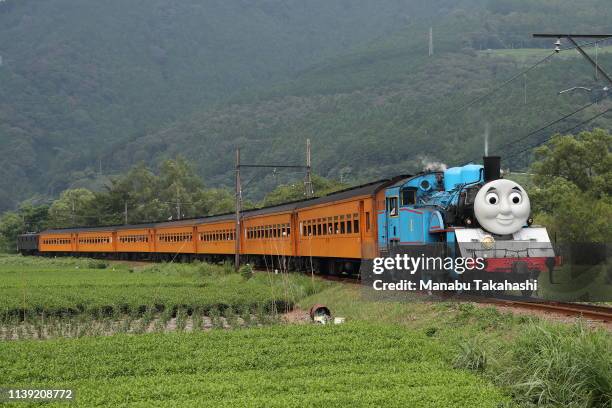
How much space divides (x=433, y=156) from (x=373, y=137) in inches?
1771

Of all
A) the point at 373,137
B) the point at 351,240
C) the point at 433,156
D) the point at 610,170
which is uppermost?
the point at 373,137

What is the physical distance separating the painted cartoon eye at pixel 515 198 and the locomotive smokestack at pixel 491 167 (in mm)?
960

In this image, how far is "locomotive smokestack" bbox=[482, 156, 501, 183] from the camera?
69.3 ft

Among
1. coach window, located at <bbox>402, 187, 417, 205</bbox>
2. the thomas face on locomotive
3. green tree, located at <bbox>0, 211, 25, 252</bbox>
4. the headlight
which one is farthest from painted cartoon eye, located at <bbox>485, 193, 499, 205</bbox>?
green tree, located at <bbox>0, 211, 25, 252</bbox>

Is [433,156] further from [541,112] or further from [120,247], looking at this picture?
[120,247]

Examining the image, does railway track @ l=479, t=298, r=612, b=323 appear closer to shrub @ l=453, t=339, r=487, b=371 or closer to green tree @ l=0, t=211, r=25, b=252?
shrub @ l=453, t=339, r=487, b=371

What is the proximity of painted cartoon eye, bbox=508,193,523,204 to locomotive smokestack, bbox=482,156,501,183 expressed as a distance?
96 cm

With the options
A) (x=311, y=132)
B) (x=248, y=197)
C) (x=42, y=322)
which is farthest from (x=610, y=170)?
(x=311, y=132)

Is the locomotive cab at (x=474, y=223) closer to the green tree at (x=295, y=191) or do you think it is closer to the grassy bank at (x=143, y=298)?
the grassy bank at (x=143, y=298)

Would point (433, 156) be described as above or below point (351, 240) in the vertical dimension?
above

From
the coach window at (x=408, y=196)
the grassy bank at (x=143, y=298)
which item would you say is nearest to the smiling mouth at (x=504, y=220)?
the coach window at (x=408, y=196)

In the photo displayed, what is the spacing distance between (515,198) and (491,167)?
119 centimetres

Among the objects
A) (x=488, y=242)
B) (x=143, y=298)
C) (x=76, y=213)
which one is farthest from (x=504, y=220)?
(x=76, y=213)

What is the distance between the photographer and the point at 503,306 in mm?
18094
